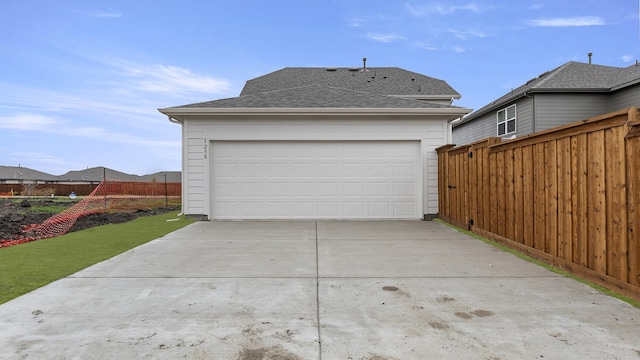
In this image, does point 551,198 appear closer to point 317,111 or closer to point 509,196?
point 509,196

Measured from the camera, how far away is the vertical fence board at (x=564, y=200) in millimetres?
4418

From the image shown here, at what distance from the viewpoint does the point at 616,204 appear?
3637 millimetres

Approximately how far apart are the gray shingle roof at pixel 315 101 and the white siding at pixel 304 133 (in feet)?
1.33

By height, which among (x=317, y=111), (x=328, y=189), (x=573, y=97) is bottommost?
(x=328, y=189)

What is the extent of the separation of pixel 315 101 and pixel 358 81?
8.11 metres

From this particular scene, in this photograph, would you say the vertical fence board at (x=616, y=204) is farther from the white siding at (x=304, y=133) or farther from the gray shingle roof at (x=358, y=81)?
the gray shingle roof at (x=358, y=81)

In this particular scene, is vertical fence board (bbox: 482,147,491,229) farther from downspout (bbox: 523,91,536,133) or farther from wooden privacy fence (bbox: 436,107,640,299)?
downspout (bbox: 523,91,536,133)

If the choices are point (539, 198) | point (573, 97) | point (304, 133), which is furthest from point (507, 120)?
point (539, 198)

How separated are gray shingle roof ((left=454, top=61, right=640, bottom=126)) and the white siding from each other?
7.07 m

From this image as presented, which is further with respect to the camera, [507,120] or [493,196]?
[507,120]

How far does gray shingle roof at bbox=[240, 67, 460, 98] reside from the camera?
16.7m

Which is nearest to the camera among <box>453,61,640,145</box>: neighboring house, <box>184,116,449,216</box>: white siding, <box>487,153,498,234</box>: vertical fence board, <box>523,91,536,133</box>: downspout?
<box>487,153,498,234</box>: vertical fence board

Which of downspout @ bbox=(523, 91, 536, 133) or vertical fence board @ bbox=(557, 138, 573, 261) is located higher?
downspout @ bbox=(523, 91, 536, 133)

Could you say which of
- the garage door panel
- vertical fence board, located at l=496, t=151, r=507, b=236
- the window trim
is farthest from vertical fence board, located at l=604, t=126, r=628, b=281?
the window trim
